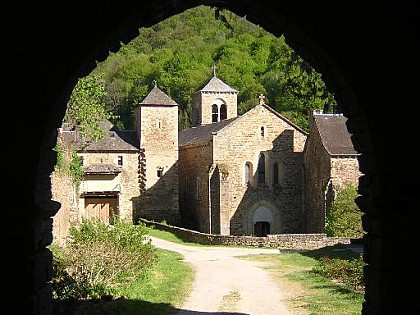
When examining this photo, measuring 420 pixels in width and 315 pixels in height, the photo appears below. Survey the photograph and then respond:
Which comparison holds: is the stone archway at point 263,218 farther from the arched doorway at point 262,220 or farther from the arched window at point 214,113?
the arched window at point 214,113

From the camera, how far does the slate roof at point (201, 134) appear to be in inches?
1537

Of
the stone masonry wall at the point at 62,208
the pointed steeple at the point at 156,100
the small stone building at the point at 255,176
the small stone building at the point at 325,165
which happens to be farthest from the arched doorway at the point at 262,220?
the stone masonry wall at the point at 62,208

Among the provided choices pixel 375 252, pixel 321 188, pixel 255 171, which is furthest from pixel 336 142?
pixel 375 252

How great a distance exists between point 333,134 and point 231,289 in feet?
63.7

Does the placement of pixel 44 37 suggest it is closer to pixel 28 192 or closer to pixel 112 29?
pixel 112 29

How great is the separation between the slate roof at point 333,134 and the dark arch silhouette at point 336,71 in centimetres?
2651

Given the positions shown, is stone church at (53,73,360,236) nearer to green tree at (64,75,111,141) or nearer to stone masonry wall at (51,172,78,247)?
green tree at (64,75,111,141)

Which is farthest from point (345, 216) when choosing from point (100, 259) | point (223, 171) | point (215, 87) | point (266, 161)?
point (215, 87)

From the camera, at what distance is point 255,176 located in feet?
120

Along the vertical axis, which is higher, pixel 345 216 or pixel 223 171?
pixel 223 171

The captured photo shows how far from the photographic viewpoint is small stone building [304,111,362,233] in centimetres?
3125

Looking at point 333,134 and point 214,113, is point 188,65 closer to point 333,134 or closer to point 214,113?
point 214,113

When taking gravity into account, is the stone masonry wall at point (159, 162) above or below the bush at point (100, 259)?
above

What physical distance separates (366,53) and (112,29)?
254 centimetres
